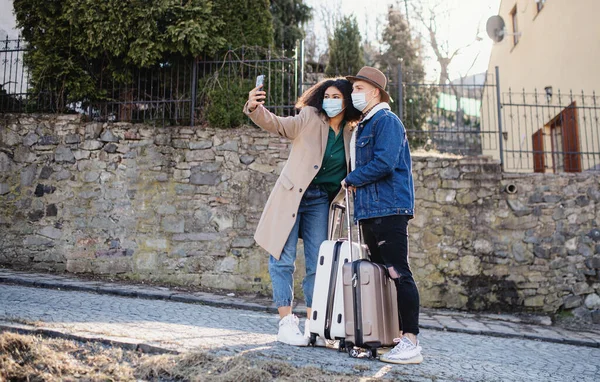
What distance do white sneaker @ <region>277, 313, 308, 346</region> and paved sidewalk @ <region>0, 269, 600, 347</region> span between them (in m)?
2.04

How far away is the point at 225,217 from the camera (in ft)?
21.6

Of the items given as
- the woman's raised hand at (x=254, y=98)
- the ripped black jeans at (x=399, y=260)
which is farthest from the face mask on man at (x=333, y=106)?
the ripped black jeans at (x=399, y=260)

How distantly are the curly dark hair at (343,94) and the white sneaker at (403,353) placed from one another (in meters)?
1.54

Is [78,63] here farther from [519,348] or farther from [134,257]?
[519,348]

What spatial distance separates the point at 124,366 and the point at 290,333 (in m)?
1.12

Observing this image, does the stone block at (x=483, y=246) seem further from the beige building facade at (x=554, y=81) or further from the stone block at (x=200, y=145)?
the stone block at (x=200, y=145)

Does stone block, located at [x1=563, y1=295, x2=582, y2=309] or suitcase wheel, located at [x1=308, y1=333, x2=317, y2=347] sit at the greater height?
suitcase wheel, located at [x1=308, y1=333, x2=317, y2=347]

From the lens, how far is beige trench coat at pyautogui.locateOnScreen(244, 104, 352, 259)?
343 cm

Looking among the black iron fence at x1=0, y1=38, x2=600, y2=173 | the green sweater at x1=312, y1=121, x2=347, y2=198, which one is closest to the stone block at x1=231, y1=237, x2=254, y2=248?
the black iron fence at x1=0, y1=38, x2=600, y2=173

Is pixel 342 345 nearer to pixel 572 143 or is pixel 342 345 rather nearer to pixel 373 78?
pixel 373 78

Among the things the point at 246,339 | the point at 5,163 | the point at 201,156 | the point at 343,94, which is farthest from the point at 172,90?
the point at 246,339

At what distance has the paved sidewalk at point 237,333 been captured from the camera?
295 centimetres

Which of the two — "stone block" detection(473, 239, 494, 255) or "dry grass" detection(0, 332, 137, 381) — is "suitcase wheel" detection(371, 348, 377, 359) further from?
"stone block" detection(473, 239, 494, 255)

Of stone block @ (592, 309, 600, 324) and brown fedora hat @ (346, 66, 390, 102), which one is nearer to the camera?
brown fedora hat @ (346, 66, 390, 102)
